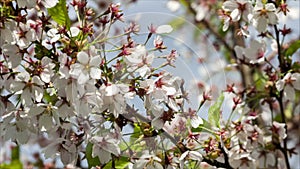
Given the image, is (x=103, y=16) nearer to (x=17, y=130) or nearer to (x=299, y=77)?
(x=17, y=130)

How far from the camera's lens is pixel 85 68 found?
1.18 meters

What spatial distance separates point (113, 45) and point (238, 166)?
0.51 m

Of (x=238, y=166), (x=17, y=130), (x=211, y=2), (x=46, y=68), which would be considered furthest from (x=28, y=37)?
(x=211, y=2)

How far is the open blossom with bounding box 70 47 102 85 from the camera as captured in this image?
1.17 meters

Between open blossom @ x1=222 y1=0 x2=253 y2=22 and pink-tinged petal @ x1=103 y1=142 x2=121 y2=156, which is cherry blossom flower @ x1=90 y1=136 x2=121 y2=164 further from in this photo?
open blossom @ x1=222 y1=0 x2=253 y2=22

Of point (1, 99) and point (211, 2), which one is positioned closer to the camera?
point (1, 99)

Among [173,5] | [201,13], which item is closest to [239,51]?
[201,13]

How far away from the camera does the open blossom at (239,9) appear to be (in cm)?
162

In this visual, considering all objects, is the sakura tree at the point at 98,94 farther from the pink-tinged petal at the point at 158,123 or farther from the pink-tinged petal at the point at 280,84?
the pink-tinged petal at the point at 280,84

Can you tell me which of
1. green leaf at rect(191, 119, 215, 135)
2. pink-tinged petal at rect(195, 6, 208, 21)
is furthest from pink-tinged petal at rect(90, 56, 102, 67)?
pink-tinged petal at rect(195, 6, 208, 21)

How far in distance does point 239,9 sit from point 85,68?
60cm

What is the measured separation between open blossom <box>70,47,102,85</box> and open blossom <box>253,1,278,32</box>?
0.57 metres

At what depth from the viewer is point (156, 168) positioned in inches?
52.0

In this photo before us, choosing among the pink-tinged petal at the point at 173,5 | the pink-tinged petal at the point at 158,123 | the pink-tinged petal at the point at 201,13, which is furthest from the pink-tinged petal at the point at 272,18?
the pink-tinged petal at the point at 173,5
